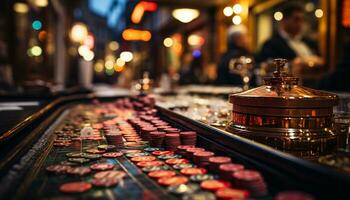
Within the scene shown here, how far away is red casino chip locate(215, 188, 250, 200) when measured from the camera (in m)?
1.18

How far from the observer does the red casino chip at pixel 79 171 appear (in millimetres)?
1504

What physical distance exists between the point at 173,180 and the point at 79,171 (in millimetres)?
437

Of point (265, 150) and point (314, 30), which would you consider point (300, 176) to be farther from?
point (314, 30)

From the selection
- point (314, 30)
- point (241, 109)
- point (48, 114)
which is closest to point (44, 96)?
point (48, 114)

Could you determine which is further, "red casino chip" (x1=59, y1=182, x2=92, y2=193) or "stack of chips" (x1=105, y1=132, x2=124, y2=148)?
"stack of chips" (x1=105, y1=132, x2=124, y2=148)

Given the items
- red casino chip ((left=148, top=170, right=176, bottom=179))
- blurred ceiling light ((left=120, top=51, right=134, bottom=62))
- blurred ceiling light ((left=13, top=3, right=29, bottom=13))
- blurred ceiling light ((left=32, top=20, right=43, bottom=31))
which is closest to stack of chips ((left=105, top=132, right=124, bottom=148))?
red casino chip ((left=148, top=170, right=176, bottom=179))

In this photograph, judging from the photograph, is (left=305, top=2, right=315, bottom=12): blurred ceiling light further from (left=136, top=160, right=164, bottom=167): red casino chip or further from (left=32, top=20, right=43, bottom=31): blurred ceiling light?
(left=32, top=20, right=43, bottom=31): blurred ceiling light

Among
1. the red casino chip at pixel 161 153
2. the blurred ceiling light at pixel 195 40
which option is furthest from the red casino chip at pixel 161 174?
the blurred ceiling light at pixel 195 40

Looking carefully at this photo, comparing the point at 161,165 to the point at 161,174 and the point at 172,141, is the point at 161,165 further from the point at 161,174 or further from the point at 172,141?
the point at 172,141

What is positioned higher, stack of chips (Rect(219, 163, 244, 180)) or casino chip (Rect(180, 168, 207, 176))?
stack of chips (Rect(219, 163, 244, 180))

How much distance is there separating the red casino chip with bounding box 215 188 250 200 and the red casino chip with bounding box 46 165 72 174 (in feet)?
2.35

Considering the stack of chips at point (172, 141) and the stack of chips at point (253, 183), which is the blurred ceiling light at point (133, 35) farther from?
the stack of chips at point (253, 183)

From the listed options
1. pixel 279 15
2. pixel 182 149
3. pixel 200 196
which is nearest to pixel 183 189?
pixel 200 196

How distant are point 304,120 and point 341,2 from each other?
5500mm
